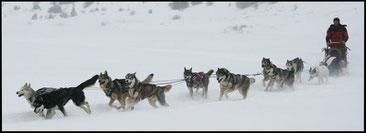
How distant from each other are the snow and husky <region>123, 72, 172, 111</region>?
1.30ft

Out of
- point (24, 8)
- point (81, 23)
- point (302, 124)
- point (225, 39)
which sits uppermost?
point (24, 8)

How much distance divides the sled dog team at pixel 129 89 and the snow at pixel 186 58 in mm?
285

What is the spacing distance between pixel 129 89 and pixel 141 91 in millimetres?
254

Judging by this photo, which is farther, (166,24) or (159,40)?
(166,24)

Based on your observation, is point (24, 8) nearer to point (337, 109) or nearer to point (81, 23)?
point (81, 23)

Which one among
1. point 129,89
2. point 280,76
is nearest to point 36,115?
point 129,89

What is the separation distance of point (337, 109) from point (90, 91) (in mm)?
5397

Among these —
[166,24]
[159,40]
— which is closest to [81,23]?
[166,24]

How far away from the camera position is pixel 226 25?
20.7 meters

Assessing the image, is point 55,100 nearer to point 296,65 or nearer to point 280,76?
point 280,76

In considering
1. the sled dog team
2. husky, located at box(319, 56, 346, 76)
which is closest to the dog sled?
husky, located at box(319, 56, 346, 76)

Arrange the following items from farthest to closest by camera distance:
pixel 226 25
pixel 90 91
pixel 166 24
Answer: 1. pixel 166 24
2. pixel 226 25
3. pixel 90 91

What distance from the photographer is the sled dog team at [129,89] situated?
607 cm

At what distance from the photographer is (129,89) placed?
265 inches
